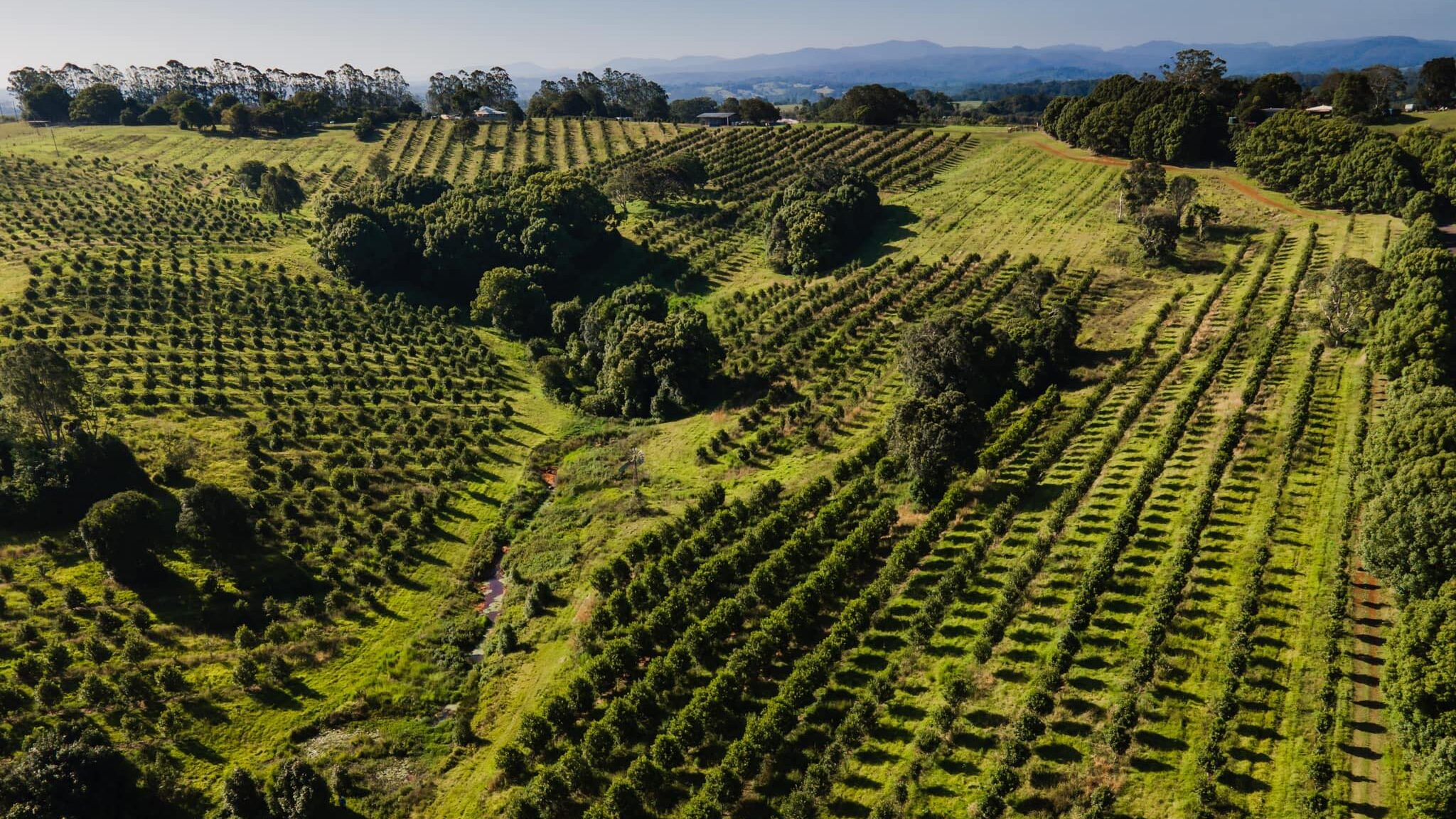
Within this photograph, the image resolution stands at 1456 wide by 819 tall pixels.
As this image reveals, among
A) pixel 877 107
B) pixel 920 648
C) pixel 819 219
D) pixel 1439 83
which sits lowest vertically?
pixel 920 648

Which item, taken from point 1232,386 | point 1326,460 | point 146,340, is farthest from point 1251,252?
point 146,340

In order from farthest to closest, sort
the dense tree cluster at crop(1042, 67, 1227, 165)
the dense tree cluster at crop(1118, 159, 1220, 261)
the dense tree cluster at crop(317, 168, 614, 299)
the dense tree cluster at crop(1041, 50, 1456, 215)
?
1. the dense tree cluster at crop(1042, 67, 1227, 165)
2. the dense tree cluster at crop(317, 168, 614, 299)
3. the dense tree cluster at crop(1041, 50, 1456, 215)
4. the dense tree cluster at crop(1118, 159, 1220, 261)

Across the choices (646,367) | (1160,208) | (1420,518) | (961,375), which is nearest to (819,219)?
(646,367)

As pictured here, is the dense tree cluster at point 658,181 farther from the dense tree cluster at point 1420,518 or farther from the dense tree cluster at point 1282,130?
the dense tree cluster at point 1420,518

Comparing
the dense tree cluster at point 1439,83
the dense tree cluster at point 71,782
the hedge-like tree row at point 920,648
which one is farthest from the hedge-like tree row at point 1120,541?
the dense tree cluster at point 1439,83

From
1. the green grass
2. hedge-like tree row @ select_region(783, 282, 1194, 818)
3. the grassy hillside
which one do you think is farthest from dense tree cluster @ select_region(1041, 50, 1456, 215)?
hedge-like tree row @ select_region(783, 282, 1194, 818)

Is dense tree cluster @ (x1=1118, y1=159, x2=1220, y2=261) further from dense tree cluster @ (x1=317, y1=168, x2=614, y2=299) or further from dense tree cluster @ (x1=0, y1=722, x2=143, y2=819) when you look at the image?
dense tree cluster @ (x1=0, y1=722, x2=143, y2=819)

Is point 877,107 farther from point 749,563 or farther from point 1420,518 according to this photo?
point 1420,518
